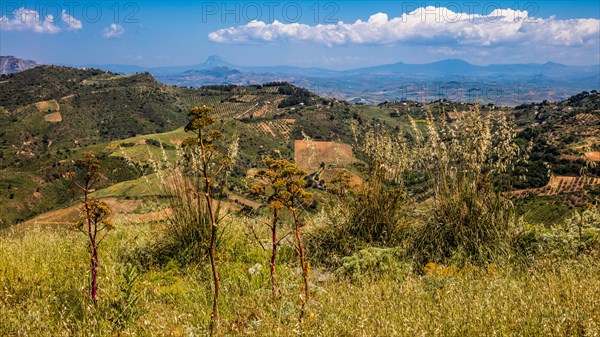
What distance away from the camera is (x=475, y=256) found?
555 centimetres

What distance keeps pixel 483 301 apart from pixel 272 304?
1.96 metres

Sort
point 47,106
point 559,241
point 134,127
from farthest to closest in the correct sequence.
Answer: point 47,106 → point 134,127 → point 559,241

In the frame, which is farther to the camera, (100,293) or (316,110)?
(316,110)

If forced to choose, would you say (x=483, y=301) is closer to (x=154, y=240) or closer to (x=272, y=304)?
(x=272, y=304)

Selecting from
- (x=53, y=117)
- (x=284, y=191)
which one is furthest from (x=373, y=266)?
(x=53, y=117)

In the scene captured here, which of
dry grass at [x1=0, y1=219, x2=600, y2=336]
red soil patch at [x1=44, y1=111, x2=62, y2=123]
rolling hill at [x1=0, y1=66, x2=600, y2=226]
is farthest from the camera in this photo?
red soil patch at [x1=44, y1=111, x2=62, y2=123]

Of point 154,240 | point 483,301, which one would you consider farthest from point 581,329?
point 154,240

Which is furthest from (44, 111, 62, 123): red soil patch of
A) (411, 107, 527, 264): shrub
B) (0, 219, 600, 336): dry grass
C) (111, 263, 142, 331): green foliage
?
(111, 263, 142, 331): green foliage

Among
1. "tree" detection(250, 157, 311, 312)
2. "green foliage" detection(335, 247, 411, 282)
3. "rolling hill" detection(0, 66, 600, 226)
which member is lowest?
"rolling hill" detection(0, 66, 600, 226)

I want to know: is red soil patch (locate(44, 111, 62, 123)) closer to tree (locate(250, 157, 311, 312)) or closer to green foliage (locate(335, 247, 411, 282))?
green foliage (locate(335, 247, 411, 282))

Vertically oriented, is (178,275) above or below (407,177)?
below

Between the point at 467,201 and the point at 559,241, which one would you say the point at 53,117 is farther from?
the point at 559,241

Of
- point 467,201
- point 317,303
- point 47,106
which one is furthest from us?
point 47,106

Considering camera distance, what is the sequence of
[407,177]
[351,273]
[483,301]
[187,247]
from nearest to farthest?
[483,301], [351,273], [187,247], [407,177]
